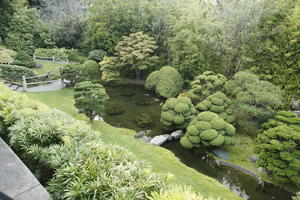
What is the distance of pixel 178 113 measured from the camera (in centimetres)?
828

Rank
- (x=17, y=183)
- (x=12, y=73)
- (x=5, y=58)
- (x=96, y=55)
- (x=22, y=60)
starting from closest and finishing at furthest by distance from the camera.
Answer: (x=17, y=183) < (x=12, y=73) < (x=5, y=58) < (x=22, y=60) < (x=96, y=55)

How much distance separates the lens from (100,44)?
59.1 feet

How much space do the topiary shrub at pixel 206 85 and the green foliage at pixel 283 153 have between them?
414 cm

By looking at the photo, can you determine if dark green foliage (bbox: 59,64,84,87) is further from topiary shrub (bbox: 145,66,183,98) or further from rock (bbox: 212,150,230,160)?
rock (bbox: 212,150,230,160)

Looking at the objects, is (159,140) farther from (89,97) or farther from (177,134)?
(89,97)

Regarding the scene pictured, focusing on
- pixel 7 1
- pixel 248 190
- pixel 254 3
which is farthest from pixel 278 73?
pixel 7 1

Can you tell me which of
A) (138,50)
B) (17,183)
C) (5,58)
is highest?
(138,50)

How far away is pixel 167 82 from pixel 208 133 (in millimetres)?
6854

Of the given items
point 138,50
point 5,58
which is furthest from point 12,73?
point 138,50

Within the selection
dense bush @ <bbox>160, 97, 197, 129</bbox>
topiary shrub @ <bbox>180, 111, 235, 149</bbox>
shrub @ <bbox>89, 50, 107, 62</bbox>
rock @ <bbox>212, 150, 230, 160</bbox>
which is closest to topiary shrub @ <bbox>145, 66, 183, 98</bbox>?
dense bush @ <bbox>160, 97, 197, 129</bbox>

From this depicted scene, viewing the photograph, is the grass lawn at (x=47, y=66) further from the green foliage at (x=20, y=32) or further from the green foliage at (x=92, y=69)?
the green foliage at (x=92, y=69)

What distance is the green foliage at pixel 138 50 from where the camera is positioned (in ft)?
47.7

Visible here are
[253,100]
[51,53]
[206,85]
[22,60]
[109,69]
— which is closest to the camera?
[253,100]

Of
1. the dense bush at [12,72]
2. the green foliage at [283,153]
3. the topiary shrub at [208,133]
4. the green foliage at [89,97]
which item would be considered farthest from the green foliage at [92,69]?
the green foliage at [283,153]
